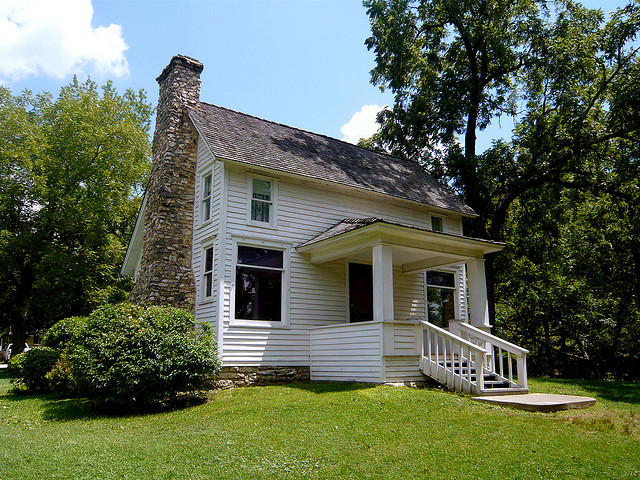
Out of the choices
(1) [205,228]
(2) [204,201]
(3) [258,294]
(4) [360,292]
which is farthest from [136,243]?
(4) [360,292]

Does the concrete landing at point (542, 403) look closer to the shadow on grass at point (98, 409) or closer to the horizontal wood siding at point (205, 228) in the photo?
the shadow on grass at point (98, 409)

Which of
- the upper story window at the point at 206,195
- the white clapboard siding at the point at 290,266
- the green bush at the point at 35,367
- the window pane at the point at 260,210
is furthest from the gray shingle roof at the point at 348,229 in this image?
the green bush at the point at 35,367

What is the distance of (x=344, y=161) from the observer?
16.7m

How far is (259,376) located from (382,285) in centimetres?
381

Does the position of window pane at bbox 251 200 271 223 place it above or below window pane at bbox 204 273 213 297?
above

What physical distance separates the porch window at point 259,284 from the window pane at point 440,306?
5.49m

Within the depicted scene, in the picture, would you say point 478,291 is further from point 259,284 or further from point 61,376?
point 61,376

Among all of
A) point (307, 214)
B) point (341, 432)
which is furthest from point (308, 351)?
point (341, 432)

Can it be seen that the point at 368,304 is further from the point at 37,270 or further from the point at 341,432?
the point at 37,270

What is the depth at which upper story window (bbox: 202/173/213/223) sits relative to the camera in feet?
46.1

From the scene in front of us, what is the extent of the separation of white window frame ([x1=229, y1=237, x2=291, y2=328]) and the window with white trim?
98 centimetres

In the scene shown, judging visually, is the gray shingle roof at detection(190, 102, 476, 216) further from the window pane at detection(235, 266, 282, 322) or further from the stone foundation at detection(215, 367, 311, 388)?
the stone foundation at detection(215, 367, 311, 388)

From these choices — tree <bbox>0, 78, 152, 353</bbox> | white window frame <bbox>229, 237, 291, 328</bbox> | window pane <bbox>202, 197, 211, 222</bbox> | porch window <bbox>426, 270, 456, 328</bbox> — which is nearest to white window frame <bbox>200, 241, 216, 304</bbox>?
white window frame <bbox>229, 237, 291, 328</bbox>

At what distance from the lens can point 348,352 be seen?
1224 centimetres
